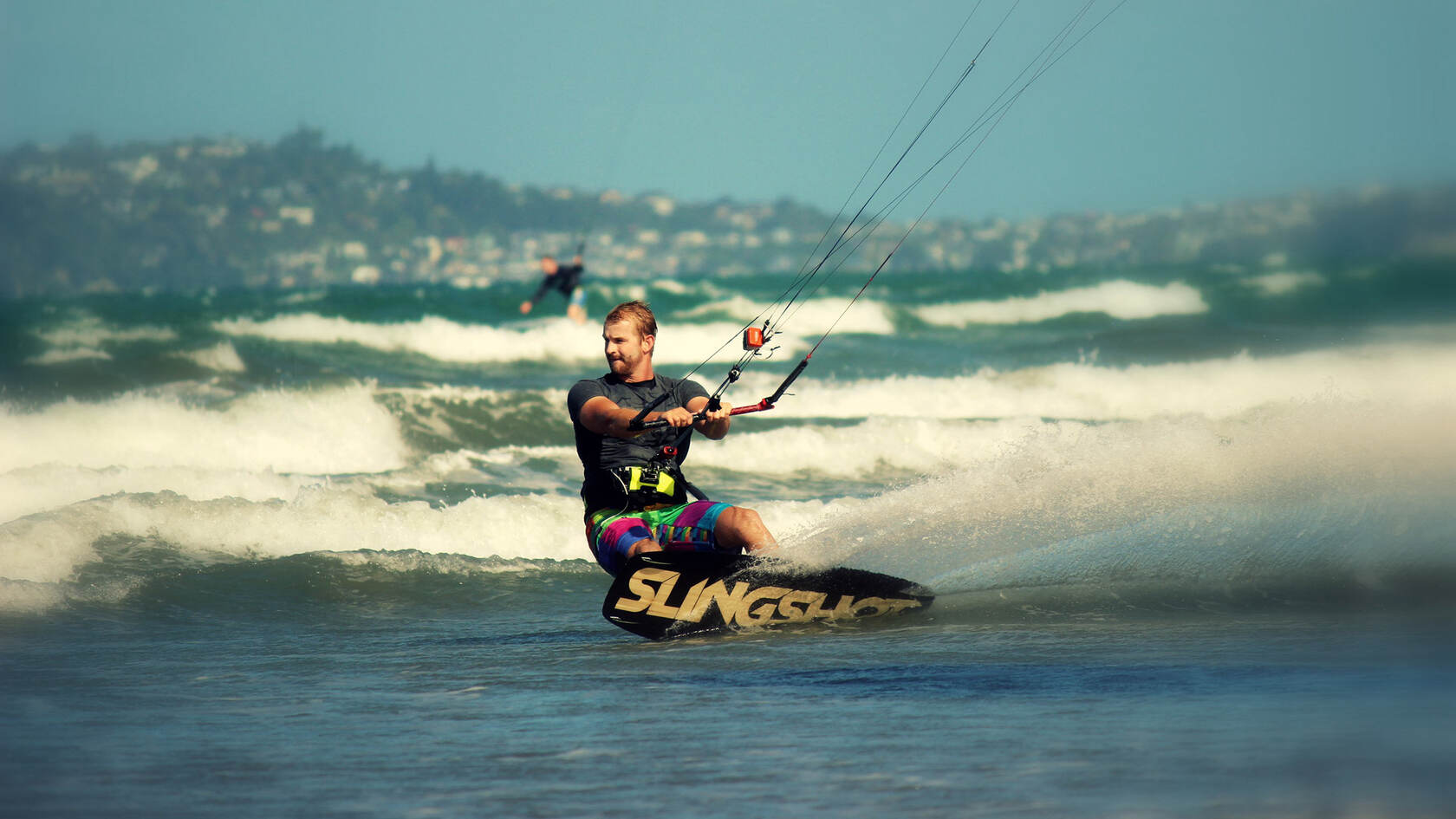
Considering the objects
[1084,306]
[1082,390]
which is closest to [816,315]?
[1084,306]

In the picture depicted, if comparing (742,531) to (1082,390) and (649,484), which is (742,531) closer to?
(649,484)

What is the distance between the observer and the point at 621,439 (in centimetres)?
579

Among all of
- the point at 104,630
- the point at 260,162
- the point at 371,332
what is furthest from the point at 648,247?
the point at 104,630

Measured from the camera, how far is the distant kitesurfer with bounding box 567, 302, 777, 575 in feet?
18.6

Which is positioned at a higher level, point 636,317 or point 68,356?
point 68,356

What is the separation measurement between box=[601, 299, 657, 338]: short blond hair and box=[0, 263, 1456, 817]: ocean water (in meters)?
1.22

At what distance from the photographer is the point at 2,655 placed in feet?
19.3

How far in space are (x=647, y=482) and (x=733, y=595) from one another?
0.65 metres

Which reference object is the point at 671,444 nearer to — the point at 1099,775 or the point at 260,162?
the point at 1099,775

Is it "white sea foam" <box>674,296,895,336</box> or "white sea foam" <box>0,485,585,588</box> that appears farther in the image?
"white sea foam" <box>674,296,895,336</box>

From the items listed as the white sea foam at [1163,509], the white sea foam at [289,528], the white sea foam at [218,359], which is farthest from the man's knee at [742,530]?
the white sea foam at [218,359]

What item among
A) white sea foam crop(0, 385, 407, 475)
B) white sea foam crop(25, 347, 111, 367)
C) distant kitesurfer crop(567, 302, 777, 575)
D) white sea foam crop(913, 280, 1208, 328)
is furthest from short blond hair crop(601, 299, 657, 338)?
white sea foam crop(913, 280, 1208, 328)

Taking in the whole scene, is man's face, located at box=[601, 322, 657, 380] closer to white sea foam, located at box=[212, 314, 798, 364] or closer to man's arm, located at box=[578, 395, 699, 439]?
man's arm, located at box=[578, 395, 699, 439]

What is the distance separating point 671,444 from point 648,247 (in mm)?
68872
